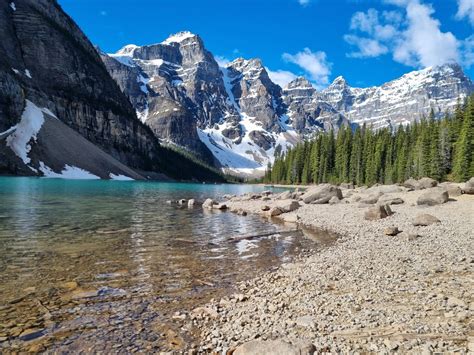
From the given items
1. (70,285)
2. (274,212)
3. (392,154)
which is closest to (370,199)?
(274,212)

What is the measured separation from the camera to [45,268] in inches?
530

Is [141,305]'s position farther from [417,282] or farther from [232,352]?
[417,282]

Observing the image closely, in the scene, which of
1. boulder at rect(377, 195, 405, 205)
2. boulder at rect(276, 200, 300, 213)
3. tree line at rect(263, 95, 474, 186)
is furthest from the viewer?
tree line at rect(263, 95, 474, 186)

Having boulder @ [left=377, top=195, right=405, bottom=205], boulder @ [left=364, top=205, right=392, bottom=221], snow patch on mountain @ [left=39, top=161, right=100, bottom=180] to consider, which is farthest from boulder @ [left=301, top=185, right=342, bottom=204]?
snow patch on mountain @ [left=39, top=161, right=100, bottom=180]

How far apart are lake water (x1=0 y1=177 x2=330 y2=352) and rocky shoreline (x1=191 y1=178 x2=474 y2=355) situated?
1.20m

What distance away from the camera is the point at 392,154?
102 metres

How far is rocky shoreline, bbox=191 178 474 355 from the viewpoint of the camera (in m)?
6.93

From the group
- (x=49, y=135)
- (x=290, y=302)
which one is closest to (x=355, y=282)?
(x=290, y=302)

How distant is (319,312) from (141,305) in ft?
16.3

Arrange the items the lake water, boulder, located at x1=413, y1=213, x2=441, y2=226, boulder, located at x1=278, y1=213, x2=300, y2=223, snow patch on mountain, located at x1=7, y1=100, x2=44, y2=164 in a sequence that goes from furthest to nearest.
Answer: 1. snow patch on mountain, located at x1=7, y1=100, x2=44, y2=164
2. boulder, located at x1=278, y1=213, x2=300, y2=223
3. boulder, located at x1=413, y1=213, x2=441, y2=226
4. the lake water

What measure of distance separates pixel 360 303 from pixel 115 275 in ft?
28.2

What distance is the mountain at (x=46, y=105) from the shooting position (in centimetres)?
11156

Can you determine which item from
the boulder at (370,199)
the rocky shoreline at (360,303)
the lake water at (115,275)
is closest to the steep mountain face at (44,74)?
the boulder at (370,199)

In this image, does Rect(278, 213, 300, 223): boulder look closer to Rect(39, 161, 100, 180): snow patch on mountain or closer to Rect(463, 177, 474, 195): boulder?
Rect(463, 177, 474, 195): boulder
